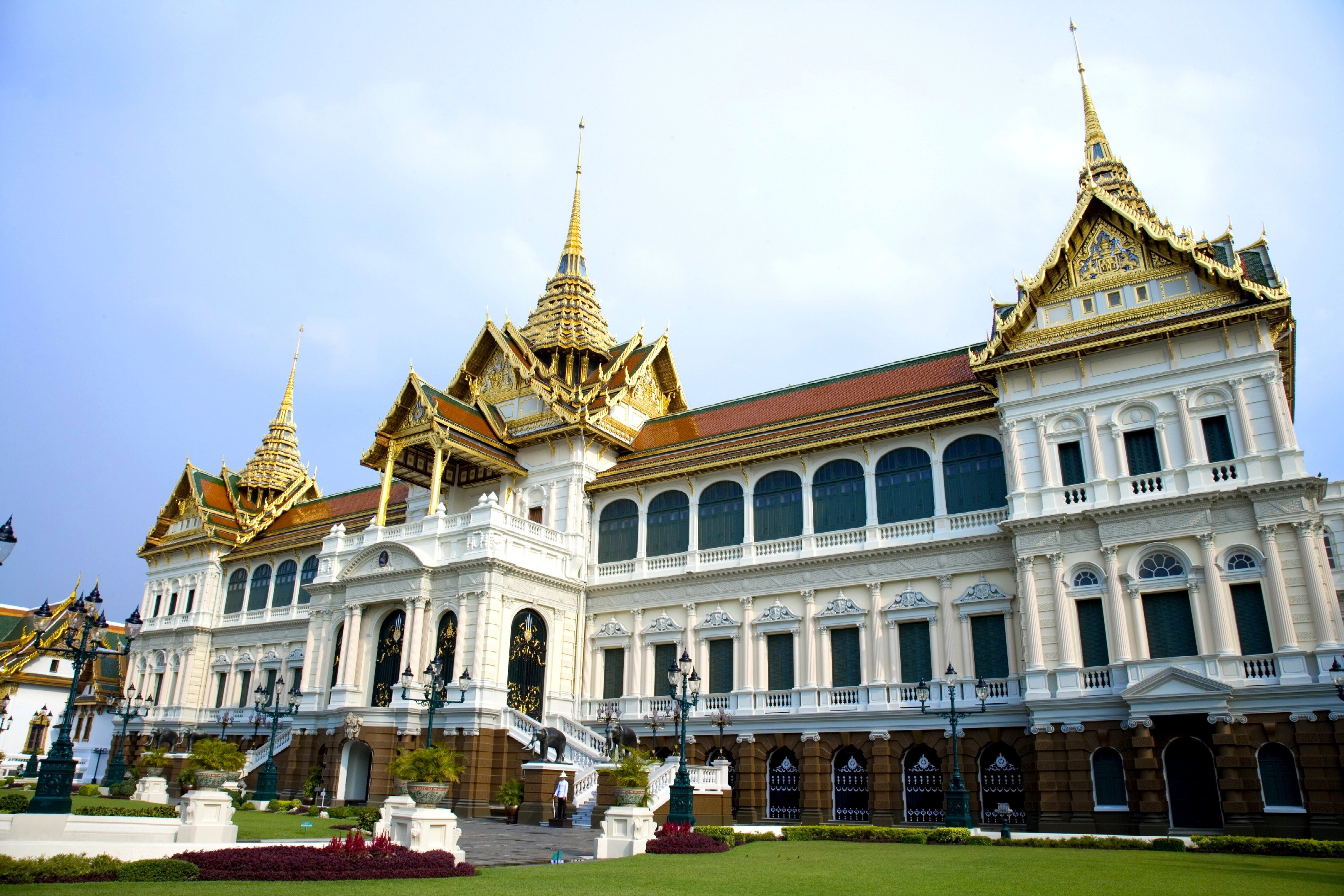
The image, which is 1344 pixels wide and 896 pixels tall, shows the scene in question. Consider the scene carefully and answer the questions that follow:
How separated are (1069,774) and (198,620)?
A: 1603 inches

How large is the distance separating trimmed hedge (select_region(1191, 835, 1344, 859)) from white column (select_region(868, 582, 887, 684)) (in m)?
10.0

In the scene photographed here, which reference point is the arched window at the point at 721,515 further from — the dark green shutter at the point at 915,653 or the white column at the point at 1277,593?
the white column at the point at 1277,593

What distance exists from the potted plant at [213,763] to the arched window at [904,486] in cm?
2066

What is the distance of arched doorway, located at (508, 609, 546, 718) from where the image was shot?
101 ft

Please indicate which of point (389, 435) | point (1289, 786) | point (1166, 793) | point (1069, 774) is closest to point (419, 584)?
point (389, 435)

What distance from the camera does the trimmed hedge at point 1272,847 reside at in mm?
16672

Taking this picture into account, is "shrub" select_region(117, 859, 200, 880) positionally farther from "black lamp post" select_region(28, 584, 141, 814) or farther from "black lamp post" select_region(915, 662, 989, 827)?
"black lamp post" select_region(915, 662, 989, 827)

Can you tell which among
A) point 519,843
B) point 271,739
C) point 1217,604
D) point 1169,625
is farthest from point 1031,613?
point 271,739

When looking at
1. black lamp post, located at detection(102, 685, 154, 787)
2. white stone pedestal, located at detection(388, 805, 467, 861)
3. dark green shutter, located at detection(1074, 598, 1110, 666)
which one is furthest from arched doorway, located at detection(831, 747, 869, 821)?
black lamp post, located at detection(102, 685, 154, 787)

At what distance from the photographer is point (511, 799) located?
2677 cm

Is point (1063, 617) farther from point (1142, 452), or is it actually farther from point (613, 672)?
point (613, 672)

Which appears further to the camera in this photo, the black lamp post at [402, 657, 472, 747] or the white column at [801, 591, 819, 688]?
the white column at [801, 591, 819, 688]

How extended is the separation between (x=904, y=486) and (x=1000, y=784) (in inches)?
347

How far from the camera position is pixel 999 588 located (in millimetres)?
26312
